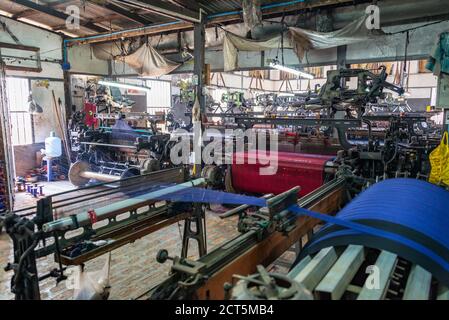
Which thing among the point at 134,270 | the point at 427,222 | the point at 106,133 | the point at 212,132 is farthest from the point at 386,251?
the point at 106,133

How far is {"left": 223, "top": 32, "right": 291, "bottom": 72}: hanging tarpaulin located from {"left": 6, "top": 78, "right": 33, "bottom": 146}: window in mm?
4787

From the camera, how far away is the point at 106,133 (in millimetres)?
6484

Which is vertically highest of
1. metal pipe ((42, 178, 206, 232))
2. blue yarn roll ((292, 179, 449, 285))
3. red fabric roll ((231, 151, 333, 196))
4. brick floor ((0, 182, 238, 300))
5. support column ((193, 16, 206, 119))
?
support column ((193, 16, 206, 119))

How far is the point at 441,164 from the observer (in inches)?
112

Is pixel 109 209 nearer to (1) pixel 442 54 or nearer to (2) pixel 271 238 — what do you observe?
(2) pixel 271 238

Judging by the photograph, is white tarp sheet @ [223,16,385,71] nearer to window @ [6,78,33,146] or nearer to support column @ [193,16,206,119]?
support column @ [193,16,206,119]

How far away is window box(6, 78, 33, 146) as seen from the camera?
7.37 m

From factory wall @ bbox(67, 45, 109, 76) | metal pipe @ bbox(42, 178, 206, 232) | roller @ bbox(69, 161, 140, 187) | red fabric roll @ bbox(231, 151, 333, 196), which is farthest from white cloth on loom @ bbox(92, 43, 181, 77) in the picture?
metal pipe @ bbox(42, 178, 206, 232)

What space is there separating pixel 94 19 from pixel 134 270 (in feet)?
19.3

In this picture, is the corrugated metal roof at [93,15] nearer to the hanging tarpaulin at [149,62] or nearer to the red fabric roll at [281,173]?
the hanging tarpaulin at [149,62]

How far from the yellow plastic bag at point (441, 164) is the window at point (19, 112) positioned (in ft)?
25.9

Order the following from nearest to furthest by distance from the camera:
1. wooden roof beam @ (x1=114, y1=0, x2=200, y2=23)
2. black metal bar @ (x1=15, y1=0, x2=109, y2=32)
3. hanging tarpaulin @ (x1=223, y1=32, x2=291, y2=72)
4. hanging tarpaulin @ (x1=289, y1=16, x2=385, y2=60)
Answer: wooden roof beam @ (x1=114, y1=0, x2=200, y2=23)
hanging tarpaulin @ (x1=289, y1=16, x2=385, y2=60)
hanging tarpaulin @ (x1=223, y1=32, x2=291, y2=72)
black metal bar @ (x1=15, y1=0, x2=109, y2=32)

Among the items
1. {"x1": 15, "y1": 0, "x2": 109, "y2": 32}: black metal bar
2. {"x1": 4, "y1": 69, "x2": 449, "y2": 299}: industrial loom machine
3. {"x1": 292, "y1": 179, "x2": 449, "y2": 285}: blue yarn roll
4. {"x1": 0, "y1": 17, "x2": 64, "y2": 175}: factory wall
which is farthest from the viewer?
{"x1": 0, "y1": 17, "x2": 64, "y2": 175}: factory wall

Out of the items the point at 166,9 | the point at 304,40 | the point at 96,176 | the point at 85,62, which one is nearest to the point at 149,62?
the point at 85,62
